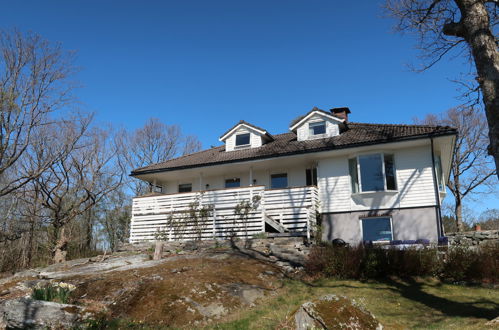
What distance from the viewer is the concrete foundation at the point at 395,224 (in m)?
16.8

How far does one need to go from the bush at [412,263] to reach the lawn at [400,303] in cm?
44

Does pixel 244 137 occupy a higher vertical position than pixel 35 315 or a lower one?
higher

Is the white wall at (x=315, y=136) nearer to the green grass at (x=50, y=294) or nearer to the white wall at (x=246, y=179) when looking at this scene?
the white wall at (x=246, y=179)

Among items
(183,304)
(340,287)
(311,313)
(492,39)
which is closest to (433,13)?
(492,39)

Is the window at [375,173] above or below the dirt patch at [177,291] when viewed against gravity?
above

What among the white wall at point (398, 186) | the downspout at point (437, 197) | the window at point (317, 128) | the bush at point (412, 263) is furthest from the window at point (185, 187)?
the downspout at point (437, 197)

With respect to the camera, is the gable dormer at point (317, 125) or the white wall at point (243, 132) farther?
the white wall at point (243, 132)

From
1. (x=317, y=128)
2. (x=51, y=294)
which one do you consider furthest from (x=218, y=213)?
(x=51, y=294)

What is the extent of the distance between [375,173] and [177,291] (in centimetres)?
1204

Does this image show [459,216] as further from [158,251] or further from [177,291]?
[177,291]

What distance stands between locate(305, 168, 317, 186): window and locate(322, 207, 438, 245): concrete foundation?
224 cm

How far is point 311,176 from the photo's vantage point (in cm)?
2056

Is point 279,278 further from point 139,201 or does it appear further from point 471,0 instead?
point 139,201

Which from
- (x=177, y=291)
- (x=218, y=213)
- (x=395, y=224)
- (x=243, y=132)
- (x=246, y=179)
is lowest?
(x=177, y=291)
